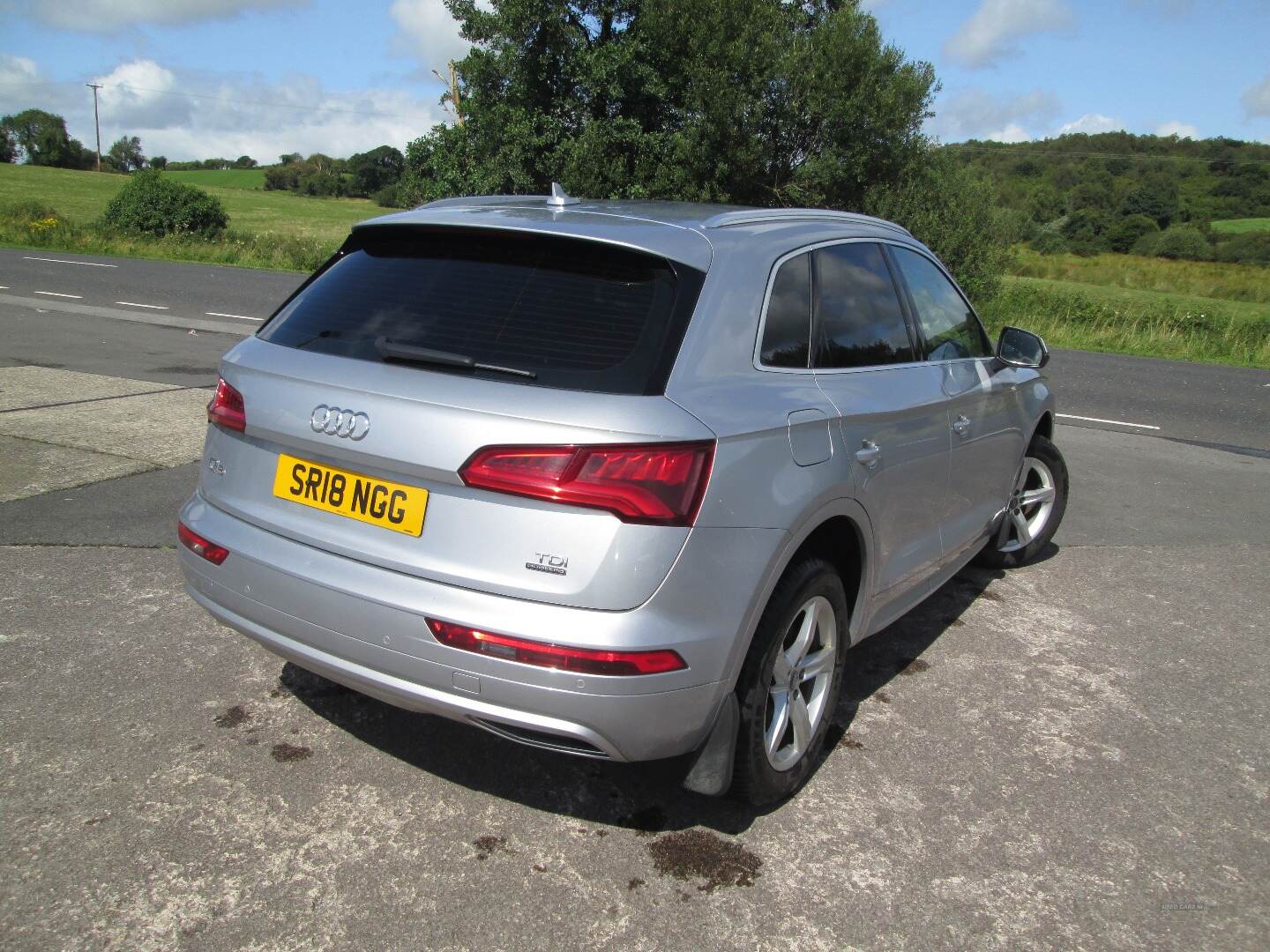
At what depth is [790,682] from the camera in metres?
3.13

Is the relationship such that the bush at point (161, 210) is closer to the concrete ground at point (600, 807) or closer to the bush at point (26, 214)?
the bush at point (26, 214)

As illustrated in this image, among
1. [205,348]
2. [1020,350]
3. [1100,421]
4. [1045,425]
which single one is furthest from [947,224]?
Result: [1020,350]

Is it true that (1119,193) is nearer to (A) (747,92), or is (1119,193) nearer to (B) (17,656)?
(A) (747,92)

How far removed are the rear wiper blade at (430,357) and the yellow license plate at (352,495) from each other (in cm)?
34

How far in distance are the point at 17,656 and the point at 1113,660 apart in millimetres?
4394

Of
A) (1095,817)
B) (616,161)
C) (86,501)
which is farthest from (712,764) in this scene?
(616,161)

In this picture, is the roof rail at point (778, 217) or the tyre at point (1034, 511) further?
the tyre at point (1034, 511)

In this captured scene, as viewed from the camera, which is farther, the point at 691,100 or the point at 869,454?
the point at 691,100

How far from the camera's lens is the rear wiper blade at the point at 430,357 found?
2678 mm

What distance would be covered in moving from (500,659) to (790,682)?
39.9 inches

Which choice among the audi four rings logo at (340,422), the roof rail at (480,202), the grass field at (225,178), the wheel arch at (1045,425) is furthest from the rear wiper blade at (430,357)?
the grass field at (225,178)

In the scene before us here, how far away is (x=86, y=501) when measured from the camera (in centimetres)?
560

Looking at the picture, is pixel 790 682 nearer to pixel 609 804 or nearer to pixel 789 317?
pixel 609 804

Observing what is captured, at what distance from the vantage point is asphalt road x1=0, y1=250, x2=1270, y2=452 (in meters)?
10.6
